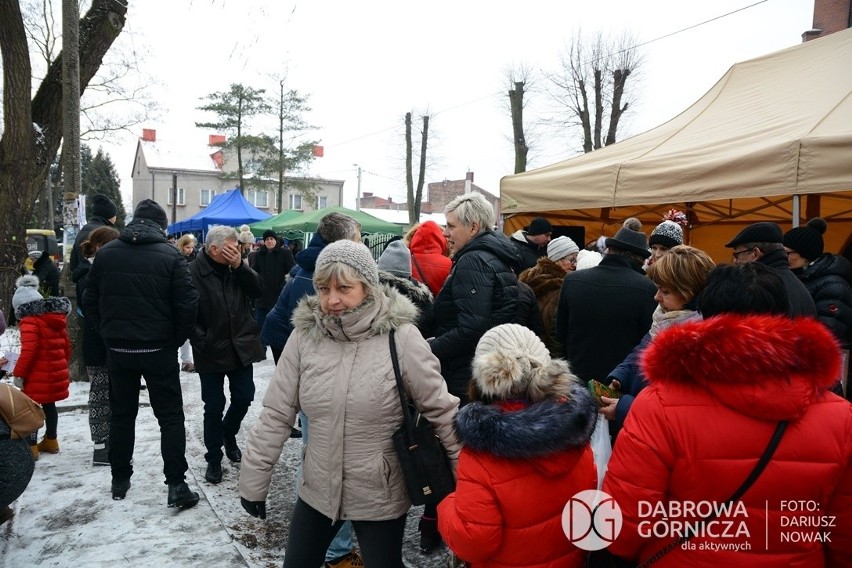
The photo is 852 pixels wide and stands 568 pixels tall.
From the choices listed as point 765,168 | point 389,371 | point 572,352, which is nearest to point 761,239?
point 572,352

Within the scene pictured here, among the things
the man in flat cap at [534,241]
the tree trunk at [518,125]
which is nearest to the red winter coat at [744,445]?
the man in flat cap at [534,241]

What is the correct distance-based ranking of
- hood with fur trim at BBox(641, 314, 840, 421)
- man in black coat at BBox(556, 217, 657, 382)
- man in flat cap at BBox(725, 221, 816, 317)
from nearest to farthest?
hood with fur trim at BBox(641, 314, 840, 421) → man in flat cap at BBox(725, 221, 816, 317) → man in black coat at BBox(556, 217, 657, 382)

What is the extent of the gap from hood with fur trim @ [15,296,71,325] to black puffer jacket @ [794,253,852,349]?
557 cm

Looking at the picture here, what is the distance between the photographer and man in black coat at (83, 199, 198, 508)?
375 cm

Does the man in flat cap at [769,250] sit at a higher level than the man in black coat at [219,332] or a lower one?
higher

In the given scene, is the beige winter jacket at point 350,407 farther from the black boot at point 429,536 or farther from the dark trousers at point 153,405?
the dark trousers at point 153,405

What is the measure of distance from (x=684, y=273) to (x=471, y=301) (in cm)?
112

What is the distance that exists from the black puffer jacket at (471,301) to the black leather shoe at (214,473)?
210 cm

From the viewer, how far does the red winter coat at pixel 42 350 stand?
4.54 m

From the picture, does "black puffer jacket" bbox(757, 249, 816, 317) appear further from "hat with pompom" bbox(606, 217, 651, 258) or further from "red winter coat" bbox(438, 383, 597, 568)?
"red winter coat" bbox(438, 383, 597, 568)

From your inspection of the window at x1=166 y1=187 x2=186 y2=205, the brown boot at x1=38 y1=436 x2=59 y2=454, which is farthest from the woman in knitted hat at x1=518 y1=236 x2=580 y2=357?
the window at x1=166 y1=187 x2=186 y2=205

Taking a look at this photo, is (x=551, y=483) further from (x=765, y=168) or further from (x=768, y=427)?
(x=765, y=168)

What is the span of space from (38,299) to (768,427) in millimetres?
5047

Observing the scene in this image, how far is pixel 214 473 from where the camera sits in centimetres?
434
